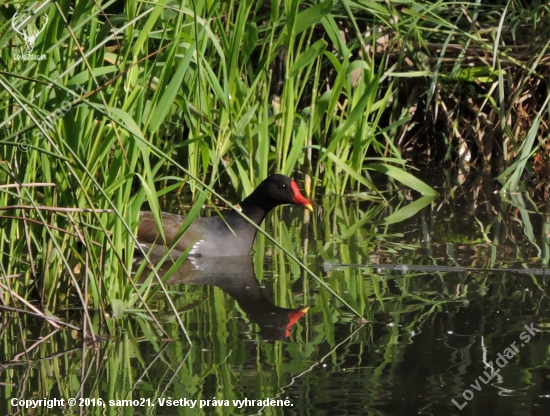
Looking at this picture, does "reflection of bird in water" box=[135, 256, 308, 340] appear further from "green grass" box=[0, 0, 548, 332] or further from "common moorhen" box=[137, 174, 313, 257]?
"green grass" box=[0, 0, 548, 332]

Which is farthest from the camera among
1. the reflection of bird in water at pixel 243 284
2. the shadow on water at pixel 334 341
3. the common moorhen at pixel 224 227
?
the common moorhen at pixel 224 227

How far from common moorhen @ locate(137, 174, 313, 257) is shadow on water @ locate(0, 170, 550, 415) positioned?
0.49 ft

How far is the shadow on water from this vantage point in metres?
2.83

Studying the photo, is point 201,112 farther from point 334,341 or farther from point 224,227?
point 334,341

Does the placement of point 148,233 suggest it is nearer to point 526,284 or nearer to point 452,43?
point 526,284

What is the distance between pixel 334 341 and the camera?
3361mm

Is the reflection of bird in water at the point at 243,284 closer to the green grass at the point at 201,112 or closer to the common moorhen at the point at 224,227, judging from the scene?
the common moorhen at the point at 224,227

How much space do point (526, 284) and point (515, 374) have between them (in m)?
1.23

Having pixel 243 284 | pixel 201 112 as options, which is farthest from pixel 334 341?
pixel 201 112

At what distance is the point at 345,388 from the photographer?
114 inches

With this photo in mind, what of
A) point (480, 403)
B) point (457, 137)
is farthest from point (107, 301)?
point (457, 137)

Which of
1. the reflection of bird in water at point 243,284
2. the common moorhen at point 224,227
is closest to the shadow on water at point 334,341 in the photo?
the reflection of bird in water at point 243,284

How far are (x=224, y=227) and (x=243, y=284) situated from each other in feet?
3.19

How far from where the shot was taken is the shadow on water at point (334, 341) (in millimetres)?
2826
